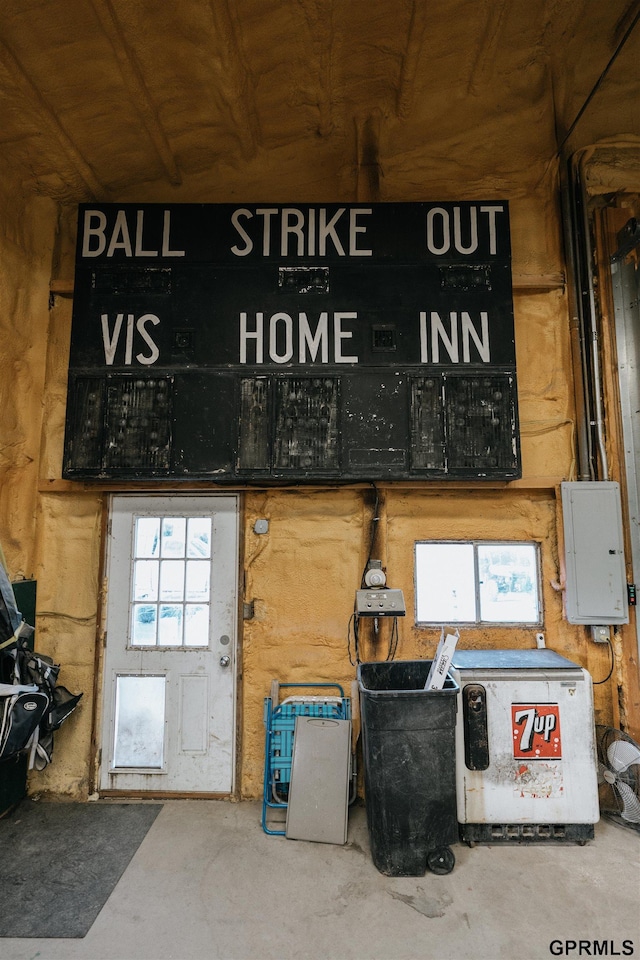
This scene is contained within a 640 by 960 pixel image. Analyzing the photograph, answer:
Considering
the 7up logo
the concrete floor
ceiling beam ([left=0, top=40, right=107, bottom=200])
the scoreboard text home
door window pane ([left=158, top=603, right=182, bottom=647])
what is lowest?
the concrete floor

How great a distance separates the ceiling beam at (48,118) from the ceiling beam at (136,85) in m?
0.52

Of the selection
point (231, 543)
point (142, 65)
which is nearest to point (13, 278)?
point (142, 65)

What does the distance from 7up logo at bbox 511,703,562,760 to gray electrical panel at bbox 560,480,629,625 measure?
67 centimetres

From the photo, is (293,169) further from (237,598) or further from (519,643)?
(519,643)

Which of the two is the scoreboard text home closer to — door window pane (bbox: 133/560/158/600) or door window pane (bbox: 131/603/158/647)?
door window pane (bbox: 133/560/158/600)

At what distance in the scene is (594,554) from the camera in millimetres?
3285

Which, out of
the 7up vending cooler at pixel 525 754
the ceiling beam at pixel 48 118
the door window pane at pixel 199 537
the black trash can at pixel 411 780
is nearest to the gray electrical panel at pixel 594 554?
the 7up vending cooler at pixel 525 754

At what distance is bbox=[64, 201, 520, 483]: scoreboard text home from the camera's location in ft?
10.6

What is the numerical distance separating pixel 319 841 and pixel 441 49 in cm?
486

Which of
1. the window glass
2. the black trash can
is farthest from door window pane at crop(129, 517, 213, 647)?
the window glass

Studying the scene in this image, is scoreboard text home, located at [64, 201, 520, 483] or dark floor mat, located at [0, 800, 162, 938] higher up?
scoreboard text home, located at [64, 201, 520, 483]

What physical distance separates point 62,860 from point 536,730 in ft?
9.02

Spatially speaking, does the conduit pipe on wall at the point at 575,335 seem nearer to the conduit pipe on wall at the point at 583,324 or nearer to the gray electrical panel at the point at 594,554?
the conduit pipe on wall at the point at 583,324

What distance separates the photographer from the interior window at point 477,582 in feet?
11.4
